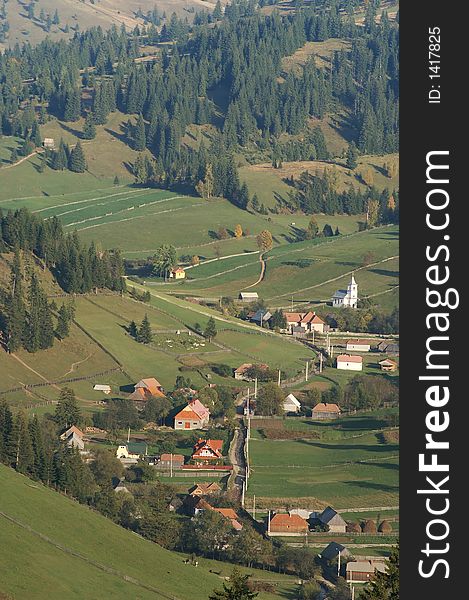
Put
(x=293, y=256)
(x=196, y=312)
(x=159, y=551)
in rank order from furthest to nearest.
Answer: (x=293, y=256)
(x=196, y=312)
(x=159, y=551)

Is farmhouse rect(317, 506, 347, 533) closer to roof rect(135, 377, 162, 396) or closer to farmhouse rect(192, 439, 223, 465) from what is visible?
farmhouse rect(192, 439, 223, 465)

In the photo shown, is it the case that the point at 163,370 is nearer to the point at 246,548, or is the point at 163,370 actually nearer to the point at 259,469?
the point at 259,469

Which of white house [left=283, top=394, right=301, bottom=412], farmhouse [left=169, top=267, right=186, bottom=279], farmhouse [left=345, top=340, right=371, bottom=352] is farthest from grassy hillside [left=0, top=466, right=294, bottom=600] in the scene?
farmhouse [left=169, top=267, right=186, bottom=279]

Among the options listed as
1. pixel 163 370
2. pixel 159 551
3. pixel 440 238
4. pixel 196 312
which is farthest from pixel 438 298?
pixel 196 312

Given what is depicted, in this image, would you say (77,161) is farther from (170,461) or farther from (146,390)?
(170,461)

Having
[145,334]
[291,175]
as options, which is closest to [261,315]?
[145,334]

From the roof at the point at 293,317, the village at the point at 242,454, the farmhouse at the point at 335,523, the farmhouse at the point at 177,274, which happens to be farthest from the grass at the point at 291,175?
the farmhouse at the point at 335,523
